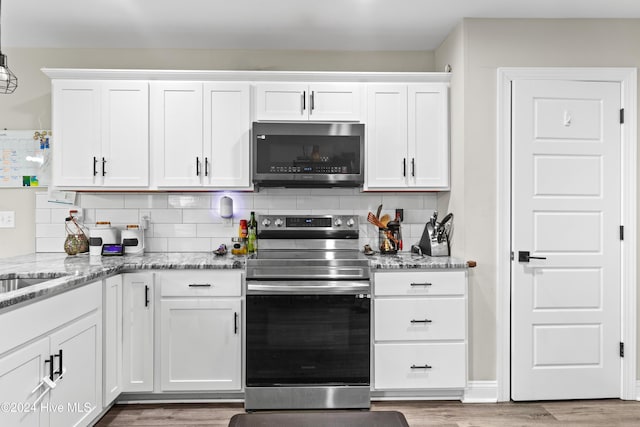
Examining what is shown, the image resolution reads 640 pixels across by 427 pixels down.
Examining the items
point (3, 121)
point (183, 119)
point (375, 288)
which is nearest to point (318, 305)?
point (375, 288)

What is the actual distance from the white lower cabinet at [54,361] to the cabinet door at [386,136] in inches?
74.6

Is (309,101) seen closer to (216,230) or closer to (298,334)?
(216,230)

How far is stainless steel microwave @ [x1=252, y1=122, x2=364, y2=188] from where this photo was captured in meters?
2.88

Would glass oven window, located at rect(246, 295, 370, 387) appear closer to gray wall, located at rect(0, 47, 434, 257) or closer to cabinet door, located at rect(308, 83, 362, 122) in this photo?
cabinet door, located at rect(308, 83, 362, 122)

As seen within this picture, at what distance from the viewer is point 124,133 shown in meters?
2.92

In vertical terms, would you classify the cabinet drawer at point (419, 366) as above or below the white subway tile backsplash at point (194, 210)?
below

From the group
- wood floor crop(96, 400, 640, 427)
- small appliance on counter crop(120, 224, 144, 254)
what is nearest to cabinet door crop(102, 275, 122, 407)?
wood floor crop(96, 400, 640, 427)

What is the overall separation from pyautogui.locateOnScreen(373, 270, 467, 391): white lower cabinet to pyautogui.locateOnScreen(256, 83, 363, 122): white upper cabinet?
119cm

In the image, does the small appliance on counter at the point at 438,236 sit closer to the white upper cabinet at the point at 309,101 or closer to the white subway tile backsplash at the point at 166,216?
the white upper cabinet at the point at 309,101

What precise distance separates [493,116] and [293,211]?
1563mm

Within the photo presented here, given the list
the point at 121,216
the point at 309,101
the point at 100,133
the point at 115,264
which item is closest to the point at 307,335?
the point at 115,264

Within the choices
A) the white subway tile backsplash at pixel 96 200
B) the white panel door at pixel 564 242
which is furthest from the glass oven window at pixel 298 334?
the white subway tile backsplash at pixel 96 200

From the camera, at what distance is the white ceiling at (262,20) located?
262cm

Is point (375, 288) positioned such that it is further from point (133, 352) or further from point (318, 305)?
point (133, 352)
